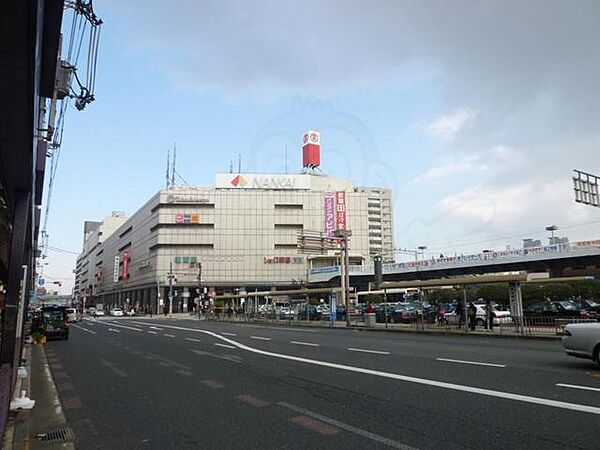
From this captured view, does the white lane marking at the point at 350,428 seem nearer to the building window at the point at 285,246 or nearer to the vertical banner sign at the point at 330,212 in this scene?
the vertical banner sign at the point at 330,212

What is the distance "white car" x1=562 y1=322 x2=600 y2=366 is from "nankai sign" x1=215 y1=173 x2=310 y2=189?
94.9m

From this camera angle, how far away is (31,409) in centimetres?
918

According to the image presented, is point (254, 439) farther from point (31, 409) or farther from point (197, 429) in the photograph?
point (31, 409)

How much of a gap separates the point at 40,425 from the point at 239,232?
3739 inches

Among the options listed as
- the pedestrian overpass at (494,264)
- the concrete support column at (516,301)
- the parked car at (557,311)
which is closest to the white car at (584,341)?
the concrete support column at (516,301)

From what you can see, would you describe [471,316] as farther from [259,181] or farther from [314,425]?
[259,181]

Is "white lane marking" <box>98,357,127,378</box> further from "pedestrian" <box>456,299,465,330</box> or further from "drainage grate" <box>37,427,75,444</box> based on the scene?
"pedestrian" <box>456,299,465,330</box>

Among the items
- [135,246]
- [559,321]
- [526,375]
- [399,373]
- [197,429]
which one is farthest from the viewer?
[135,246]

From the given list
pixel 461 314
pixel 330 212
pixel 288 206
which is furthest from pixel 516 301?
pixel 288 206

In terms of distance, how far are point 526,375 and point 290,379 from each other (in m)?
5.18

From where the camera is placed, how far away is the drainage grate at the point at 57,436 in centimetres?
705

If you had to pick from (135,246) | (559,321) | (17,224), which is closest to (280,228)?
(135,246)

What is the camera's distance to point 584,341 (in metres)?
11.7

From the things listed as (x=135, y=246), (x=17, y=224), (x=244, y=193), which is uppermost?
(x=244, y=193)
